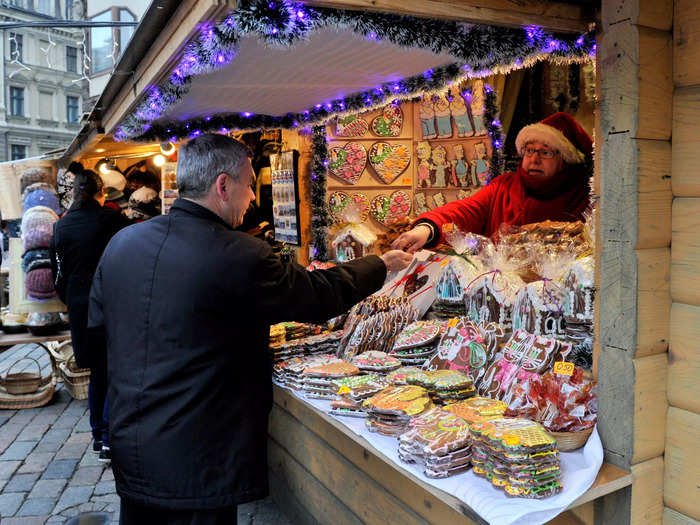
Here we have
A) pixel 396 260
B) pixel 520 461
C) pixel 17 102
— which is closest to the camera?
pixel 520 461

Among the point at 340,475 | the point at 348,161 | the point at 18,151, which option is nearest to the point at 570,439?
the point at 340,475

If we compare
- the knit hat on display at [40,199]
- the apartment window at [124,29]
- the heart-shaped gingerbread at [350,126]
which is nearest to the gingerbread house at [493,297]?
the heart-shaped gingerbread at [350,126]

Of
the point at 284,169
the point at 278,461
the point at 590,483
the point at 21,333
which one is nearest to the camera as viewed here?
the point at 590,483

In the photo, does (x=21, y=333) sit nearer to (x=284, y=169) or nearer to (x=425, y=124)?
(x=284, y=169)

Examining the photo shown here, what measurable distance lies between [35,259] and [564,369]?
5529mm

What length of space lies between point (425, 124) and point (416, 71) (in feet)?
8.87

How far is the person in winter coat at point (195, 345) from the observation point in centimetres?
192

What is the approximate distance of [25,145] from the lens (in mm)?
33781

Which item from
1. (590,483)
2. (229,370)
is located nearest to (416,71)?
(229,370)

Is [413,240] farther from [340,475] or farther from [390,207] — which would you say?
[390,207]

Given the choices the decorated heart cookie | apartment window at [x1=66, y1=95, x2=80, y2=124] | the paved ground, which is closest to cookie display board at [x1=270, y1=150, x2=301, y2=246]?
the decorated heart cookie

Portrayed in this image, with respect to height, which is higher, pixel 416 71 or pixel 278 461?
pixel 416 71

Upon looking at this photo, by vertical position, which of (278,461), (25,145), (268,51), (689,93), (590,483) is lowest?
(278,461)

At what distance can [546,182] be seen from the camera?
149 inches
